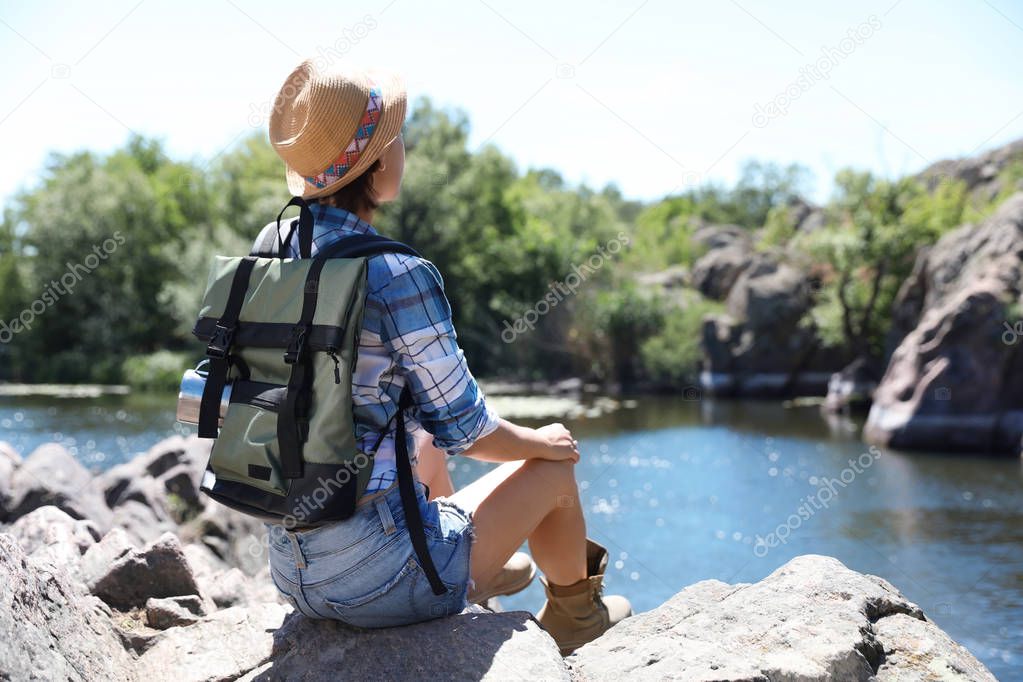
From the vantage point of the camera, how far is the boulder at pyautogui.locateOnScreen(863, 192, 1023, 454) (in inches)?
511

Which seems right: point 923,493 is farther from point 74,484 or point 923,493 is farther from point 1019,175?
point 1019,175

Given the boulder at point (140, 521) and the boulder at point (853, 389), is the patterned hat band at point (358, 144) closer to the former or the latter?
the boulder at point (140, 521)

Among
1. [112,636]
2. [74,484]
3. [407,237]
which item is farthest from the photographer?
[407,237]

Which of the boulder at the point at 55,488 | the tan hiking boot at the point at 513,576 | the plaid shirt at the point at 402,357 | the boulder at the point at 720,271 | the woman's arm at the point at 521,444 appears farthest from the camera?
the boulder at the point at 720,271

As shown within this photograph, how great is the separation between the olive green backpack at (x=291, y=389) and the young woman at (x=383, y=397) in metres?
0.07

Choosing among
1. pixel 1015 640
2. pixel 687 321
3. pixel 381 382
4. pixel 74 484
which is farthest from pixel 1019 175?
pixel 381 382

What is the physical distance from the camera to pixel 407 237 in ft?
90.4

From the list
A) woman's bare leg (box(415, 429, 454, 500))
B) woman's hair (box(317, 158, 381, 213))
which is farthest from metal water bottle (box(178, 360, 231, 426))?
woman's bare leg (box(415, 429, 454, 500))

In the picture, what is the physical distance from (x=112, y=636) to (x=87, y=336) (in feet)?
91.7

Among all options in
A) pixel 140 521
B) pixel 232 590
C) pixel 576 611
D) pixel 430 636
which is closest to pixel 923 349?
pixel 140 521

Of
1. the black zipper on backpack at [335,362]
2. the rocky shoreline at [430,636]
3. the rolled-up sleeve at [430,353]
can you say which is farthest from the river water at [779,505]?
the black zipper on backpack at [335,362]

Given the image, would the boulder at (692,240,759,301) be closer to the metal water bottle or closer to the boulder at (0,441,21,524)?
the boulder at (0,441,21,524)

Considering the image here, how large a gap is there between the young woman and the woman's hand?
1.4 inches

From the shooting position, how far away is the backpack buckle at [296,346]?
220 cm
